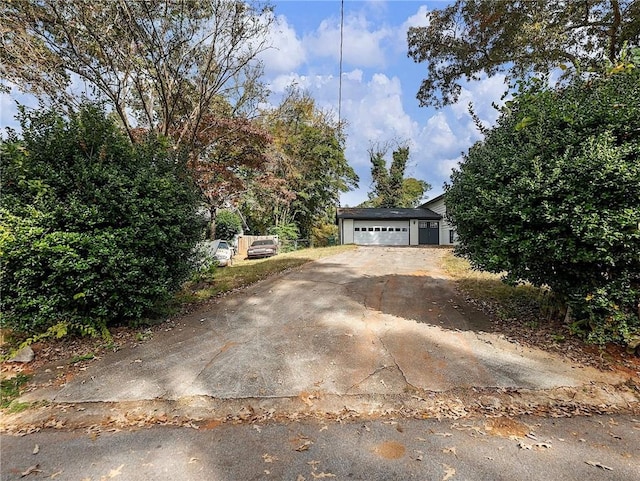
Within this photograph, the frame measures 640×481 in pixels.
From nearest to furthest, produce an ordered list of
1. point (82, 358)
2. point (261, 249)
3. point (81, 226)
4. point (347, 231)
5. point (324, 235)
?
point (82, 358) → point (81, 226) → point (261, 249) → point (347, 231) → point (324, 235)

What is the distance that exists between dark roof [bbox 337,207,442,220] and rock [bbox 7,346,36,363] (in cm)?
2092

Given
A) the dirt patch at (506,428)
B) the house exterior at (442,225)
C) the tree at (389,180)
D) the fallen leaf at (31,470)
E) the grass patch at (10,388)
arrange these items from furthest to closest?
1. the tree at (389,180)
2. the house exterior at (442,225)
3. the grass patch at (10,388)
4. the dirt patch at (506,428)
5. the fallen leaf at (31,470)

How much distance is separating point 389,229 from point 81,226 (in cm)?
2149

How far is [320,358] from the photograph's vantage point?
4062mm

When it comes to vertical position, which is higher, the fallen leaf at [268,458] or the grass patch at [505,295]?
the grass patch at [505,295]

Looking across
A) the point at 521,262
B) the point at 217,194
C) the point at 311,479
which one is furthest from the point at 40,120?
the point at 217,194

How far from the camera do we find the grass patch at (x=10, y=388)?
128 inches

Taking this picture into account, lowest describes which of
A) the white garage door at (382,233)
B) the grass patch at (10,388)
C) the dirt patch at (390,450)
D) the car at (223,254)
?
the dirt patch at (390,450)

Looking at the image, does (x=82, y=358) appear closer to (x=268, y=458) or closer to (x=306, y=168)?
(x=268, y=458)

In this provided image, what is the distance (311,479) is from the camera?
2.22m

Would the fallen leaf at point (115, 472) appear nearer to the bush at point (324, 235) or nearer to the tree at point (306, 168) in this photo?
the tree at point (306, 168)

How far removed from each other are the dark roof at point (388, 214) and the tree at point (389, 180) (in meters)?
7.60

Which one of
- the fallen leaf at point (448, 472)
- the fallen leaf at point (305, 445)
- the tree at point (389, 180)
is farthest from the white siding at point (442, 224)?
the fallen leaf at point (305, 445)

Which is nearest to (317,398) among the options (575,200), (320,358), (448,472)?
(320,358)
